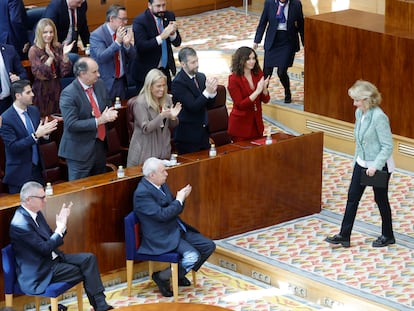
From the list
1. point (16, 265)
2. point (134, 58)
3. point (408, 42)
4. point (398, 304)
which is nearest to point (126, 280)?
point (16, 265)

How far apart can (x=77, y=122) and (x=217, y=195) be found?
1.40m

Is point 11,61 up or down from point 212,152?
up

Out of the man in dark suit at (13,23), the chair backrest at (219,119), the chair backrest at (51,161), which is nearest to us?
the chair backrest at (51,161)

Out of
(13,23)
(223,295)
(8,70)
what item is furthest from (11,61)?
(223,295)

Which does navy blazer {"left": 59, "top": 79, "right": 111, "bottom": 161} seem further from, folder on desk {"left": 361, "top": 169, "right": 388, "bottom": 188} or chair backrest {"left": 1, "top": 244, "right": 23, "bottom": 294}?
folder on desk {"left": 361, "top": 169, "right": 388, "bottom": 188}

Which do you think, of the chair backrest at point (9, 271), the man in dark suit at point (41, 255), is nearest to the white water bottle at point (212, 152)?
the man in dark suit at point (41, 255)

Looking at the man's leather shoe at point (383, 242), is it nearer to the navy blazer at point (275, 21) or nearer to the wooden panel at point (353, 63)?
the wooden panel at point (353, 63)

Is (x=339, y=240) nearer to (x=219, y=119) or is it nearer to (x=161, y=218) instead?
(x=161, y=218)

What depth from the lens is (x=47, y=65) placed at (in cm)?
1211

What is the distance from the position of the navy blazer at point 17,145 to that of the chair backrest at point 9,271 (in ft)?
4.24

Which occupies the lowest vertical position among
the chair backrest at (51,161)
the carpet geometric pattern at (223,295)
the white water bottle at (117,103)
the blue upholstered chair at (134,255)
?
the carpet geometric pattern at (223,295)

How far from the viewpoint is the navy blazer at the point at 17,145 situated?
10125 mm

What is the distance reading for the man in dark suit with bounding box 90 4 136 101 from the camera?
12.0 metres

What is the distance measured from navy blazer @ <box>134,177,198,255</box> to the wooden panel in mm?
3613
